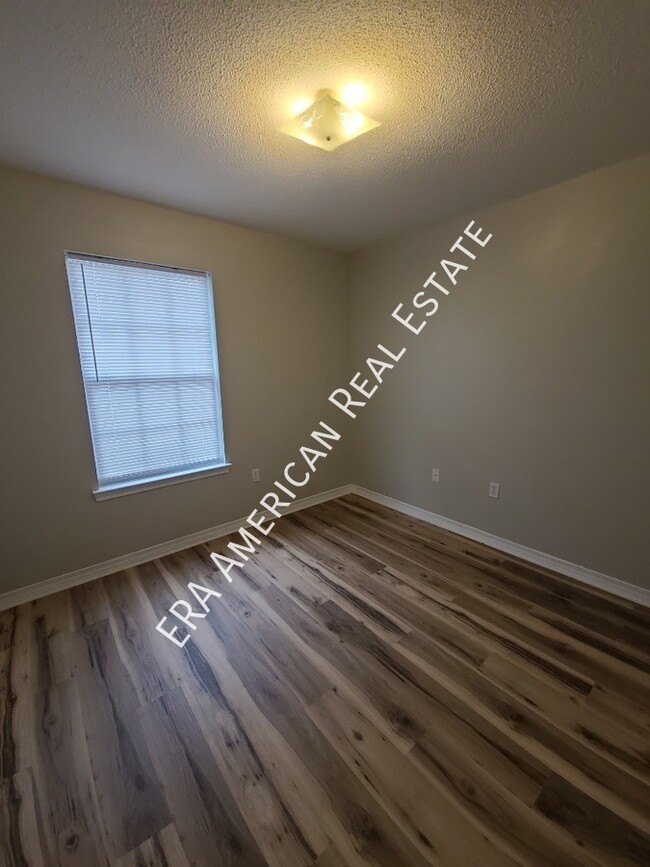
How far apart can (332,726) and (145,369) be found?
7.50ft

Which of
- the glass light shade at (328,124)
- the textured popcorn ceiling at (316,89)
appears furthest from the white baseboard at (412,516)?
the glass light shade at (328,124)

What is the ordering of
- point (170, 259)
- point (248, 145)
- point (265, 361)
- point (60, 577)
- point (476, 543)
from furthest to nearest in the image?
point (265, 361)
point (476, 543)
point (170, 259)
point (60, 577)
point (248, 145)

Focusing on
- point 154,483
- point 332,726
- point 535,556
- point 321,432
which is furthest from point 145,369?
point 535,556

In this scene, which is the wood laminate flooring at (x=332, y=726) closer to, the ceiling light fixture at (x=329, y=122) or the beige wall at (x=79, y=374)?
the beige wall at (x=79, y=374)

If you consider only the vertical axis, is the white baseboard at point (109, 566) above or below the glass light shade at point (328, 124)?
below

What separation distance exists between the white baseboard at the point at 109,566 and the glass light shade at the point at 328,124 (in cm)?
261

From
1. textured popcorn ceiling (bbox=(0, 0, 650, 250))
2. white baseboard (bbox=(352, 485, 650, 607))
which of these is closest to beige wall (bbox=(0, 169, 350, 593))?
textured popcorn ceiling (bbox=(0, 0, 650, 250))

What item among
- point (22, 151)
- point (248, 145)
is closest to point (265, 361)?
point (248, 145)

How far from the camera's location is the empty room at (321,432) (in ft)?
3.60

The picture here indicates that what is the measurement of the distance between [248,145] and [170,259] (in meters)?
1.04

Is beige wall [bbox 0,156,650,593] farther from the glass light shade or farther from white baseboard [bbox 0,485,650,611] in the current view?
the glass light shade

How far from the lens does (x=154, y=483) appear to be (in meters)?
2.53

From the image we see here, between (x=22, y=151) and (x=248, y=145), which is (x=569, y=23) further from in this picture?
(x=22, y=151)

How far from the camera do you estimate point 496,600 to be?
2.03 metres
